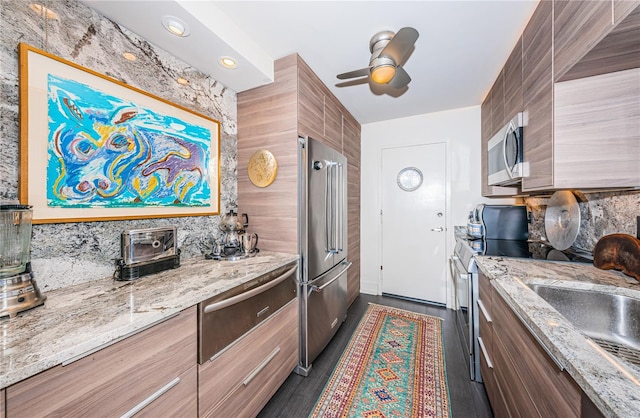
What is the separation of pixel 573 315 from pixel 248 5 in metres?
2.36

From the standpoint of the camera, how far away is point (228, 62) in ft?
5.39

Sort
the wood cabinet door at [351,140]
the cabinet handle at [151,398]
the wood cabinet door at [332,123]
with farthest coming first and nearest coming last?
the wood cabinet door at [351,140], the wood cabinet door at [332,123], the cabinet handle at [151,398]

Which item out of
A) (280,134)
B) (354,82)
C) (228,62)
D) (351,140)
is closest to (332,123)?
(354,82)

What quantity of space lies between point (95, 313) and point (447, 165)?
3352mm

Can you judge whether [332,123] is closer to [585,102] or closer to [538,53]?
[538,53]

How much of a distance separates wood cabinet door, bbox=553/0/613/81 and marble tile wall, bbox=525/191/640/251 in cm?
84

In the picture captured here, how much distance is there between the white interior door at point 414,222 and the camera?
9.80 feet

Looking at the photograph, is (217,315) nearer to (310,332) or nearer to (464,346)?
(310,332)

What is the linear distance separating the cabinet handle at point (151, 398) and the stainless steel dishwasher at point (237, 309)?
119 mm

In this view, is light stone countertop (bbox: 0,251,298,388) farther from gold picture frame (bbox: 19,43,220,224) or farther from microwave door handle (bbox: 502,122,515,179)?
microwave door handle (bbox: 502,122,515,179)

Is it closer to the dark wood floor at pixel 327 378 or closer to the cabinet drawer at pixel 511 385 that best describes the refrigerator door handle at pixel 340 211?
the dark wood floor at pixel 327 378

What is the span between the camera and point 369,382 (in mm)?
1684

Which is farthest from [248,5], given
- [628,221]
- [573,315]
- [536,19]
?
[628,221]

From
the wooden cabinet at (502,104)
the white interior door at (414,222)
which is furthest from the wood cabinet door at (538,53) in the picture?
the white interior door at (414,222)
